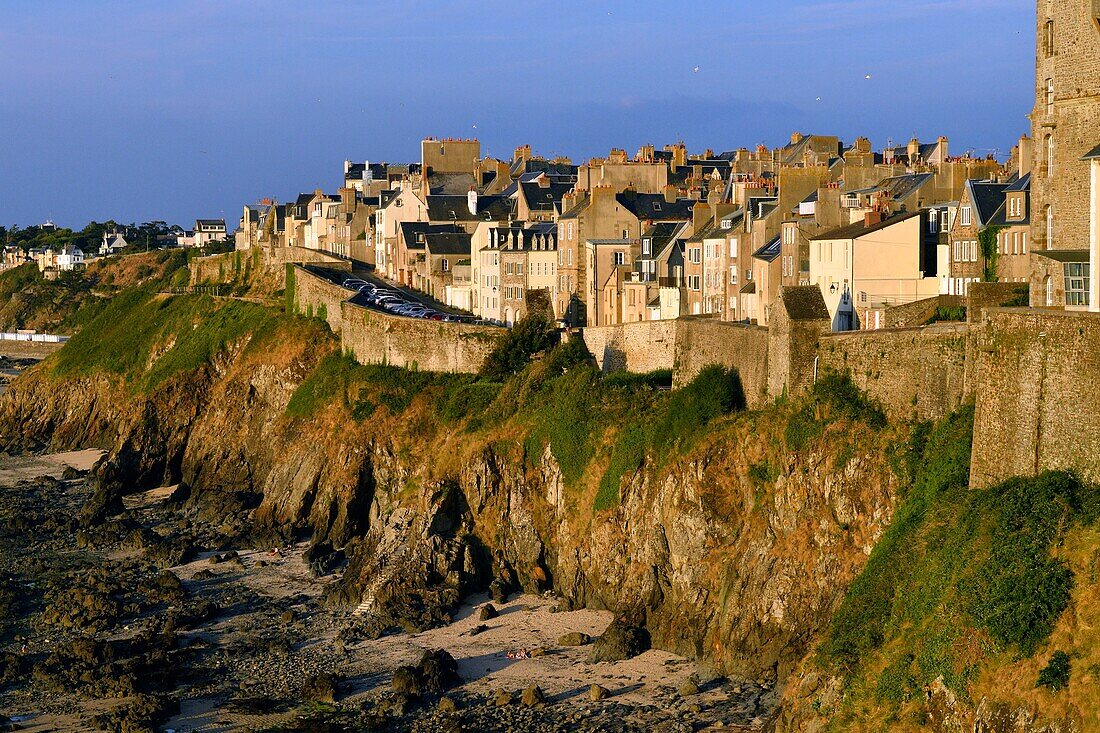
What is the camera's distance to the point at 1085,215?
31.5 metres

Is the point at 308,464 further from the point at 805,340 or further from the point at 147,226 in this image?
the point at 147,226

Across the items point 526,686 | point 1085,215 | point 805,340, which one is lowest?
point 526,686

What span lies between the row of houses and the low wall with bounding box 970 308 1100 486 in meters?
1.29

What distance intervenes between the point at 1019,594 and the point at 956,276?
17390 millimetres

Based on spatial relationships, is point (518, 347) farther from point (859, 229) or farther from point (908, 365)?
point (908, 365)

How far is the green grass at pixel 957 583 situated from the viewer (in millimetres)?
→ 26359

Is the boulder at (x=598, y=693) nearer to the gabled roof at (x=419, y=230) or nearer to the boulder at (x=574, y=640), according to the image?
the boulder at (x=574, y=640)

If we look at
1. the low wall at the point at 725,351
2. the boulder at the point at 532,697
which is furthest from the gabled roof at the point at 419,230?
the boulder at the point at 532,697

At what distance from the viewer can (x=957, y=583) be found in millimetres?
27594

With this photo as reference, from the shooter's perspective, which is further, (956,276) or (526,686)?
(956,276)

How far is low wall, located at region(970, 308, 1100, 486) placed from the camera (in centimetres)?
2831

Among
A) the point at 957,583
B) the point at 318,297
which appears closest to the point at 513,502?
the point at 957,583

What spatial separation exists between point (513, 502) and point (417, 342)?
14500 millimetres

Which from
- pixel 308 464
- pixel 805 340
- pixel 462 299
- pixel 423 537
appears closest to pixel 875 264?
pixel 805 340
